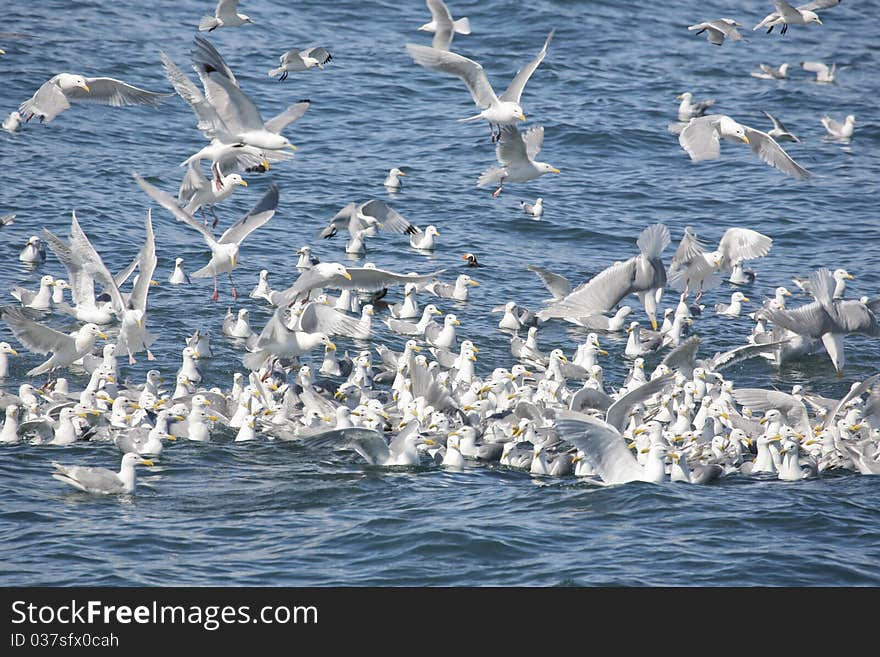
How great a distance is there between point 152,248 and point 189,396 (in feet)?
6.51

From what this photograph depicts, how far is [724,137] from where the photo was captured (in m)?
19.6

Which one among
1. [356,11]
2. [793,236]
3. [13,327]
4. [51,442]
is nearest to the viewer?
[51,442]

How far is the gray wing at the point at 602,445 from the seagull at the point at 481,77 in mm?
5874

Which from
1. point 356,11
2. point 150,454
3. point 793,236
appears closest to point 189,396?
point 150,454

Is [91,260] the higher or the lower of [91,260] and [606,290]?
the higher

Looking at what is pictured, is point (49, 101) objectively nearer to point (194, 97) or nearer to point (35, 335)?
point (35, 335)

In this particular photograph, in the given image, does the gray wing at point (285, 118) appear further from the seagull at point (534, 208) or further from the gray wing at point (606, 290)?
the seagull at point (534, 208)

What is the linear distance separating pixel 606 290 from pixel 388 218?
6657 mm

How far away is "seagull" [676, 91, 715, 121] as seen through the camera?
3073 cm

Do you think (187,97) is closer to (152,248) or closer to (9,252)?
(152,248)

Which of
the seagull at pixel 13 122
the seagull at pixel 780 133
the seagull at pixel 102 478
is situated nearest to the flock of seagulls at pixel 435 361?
the seagull at pixel 102 478

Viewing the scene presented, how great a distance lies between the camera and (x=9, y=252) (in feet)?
74.3

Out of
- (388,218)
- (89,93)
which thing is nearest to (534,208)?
(388,218)

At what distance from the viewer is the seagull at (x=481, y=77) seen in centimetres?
1781
